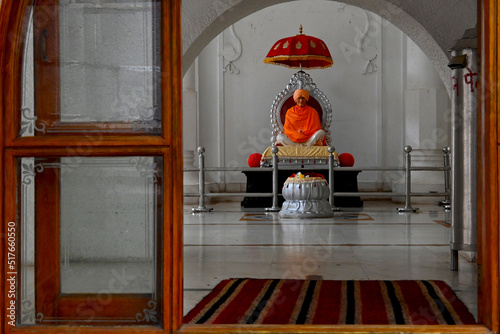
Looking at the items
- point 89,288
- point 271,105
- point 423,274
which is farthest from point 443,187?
point 89,288

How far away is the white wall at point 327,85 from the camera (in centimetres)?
998

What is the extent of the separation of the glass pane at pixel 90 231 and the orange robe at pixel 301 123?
23.8 ft

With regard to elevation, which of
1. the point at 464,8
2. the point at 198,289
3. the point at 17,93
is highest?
the point at 464,8

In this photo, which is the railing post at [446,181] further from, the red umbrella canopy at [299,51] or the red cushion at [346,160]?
the red umbrella canopy at [299,51]

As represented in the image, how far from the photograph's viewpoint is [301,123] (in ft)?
30.4

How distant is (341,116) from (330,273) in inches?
273

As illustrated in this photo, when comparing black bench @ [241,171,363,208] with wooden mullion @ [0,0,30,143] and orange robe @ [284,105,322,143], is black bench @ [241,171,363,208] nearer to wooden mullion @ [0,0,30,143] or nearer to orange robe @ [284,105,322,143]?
orange robe @ [284,105,322,143]

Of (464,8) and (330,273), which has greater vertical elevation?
(464,8)

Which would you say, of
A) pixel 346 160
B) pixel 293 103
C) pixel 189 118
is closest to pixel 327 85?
pixel 293 103

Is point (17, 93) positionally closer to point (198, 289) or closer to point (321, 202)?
point (198, 289)

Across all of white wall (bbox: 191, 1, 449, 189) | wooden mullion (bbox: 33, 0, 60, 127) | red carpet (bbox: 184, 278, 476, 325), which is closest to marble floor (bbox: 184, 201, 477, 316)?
red carpet (bbox: 184, 278, 476, 325)

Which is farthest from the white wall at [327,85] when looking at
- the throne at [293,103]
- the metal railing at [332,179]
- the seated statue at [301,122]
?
the metal railing at [332,179]

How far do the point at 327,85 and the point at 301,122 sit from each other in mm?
1244

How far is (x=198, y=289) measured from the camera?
120 inches
